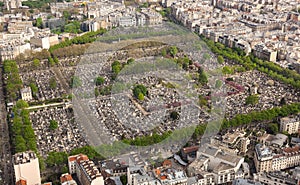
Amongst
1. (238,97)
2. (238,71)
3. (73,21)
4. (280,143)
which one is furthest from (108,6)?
(280,143)

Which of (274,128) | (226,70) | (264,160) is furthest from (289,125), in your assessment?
(226,70)

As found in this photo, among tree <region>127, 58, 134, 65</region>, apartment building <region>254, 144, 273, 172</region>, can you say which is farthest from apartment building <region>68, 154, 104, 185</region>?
tree <region>127, 58, 134, 65</region>

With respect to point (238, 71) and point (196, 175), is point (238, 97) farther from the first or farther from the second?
point (196, 175)

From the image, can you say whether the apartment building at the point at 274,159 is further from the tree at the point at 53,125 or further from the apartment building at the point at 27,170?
the tree at the point at 53,125

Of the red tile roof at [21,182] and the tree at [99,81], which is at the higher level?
the tree at [99,81]

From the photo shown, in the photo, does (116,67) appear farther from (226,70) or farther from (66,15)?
(66,15)

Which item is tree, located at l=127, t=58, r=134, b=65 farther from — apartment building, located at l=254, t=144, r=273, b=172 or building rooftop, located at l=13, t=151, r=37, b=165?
building rooftop, located at l=13, t=151, r=37, b=165

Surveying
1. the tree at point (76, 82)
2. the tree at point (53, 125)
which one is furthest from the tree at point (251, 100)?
the tree at point (53, 125)

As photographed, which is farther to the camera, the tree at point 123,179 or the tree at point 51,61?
the tree at point 51,61
